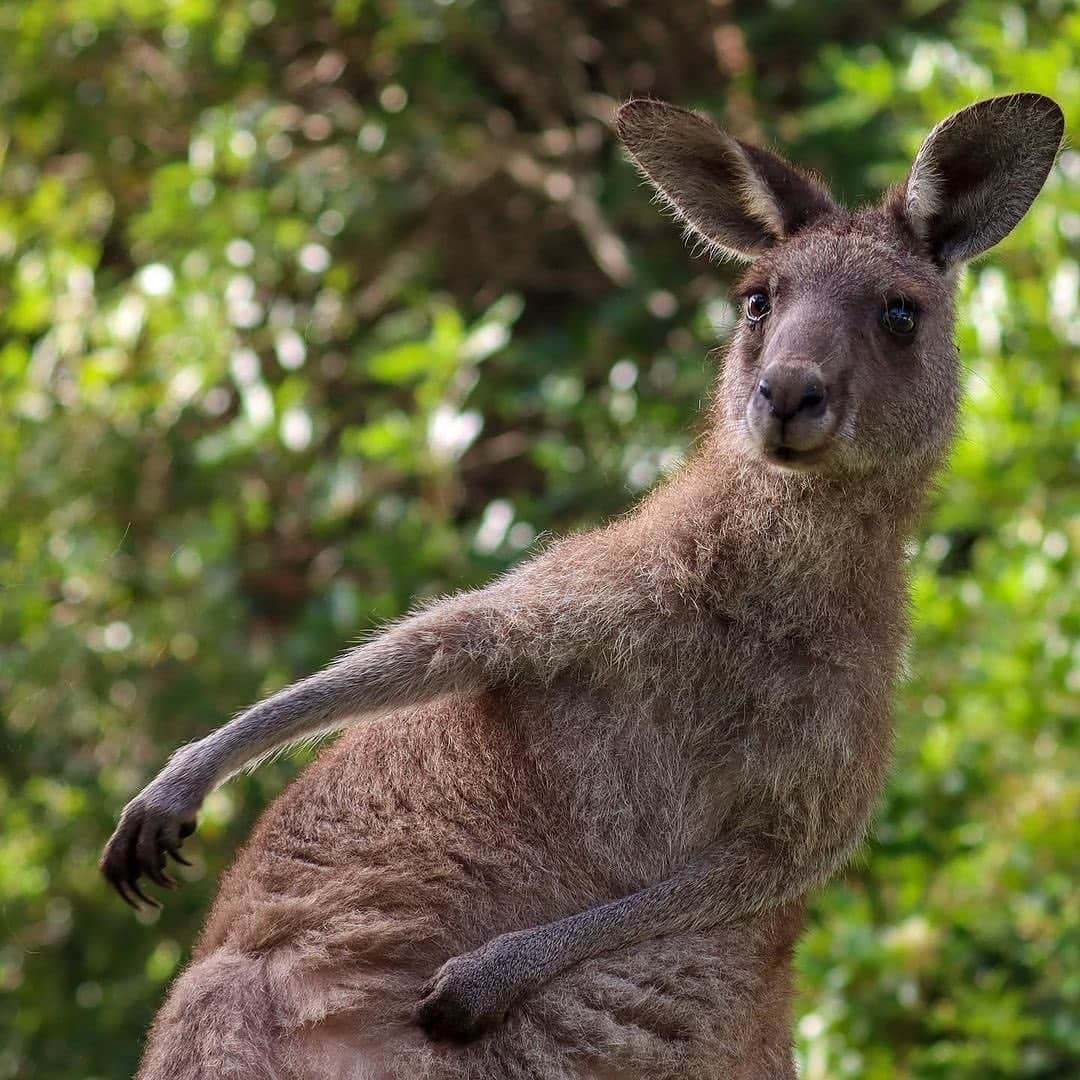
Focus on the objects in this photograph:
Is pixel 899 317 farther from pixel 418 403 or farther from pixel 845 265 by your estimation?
pixel 418 403

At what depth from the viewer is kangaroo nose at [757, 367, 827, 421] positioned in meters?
3.44

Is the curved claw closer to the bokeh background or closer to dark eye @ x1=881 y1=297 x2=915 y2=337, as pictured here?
dark eye @ x1=881 y1=297 x2=915 y2=337

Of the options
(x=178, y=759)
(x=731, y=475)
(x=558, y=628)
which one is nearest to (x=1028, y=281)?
(x=731, y=475)

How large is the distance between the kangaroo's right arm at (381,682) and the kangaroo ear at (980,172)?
123 centimetres

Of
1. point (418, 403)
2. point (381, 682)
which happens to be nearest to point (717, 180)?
point (381, 682)

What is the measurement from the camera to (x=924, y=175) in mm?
3854

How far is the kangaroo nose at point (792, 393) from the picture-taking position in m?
3.44

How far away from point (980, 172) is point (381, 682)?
1.88m

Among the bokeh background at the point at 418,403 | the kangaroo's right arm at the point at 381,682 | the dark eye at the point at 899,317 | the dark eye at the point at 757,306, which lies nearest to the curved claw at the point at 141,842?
the kangaroo's right arm at the point at 381,682

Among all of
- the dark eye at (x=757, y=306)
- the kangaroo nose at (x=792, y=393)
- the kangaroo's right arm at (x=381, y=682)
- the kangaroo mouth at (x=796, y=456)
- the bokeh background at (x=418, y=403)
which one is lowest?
the bokeh background at (x=418, y=403)

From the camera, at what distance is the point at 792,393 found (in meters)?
3.43

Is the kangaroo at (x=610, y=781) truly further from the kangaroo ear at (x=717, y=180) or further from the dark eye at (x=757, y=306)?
the kangaroo ear at (x=717, y=180)

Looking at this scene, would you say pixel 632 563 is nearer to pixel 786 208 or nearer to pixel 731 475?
pixel 731 475

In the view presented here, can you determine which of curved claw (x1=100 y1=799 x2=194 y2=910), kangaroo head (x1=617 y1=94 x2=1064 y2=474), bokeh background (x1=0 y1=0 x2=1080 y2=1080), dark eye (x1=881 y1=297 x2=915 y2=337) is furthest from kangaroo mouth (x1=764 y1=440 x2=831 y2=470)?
bokeh background (x1=0 y1=0 x2=1080 y2=1080)
